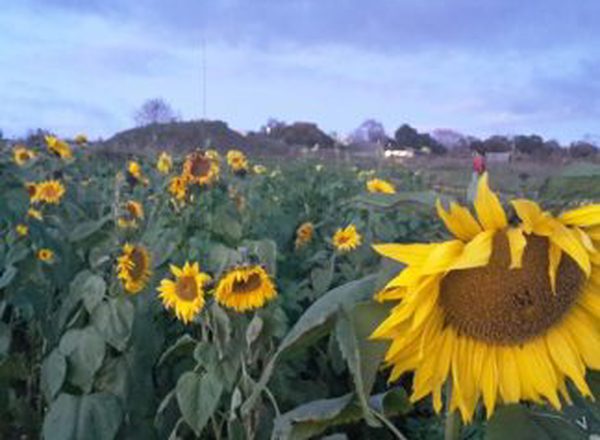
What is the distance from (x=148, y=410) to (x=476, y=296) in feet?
6.45

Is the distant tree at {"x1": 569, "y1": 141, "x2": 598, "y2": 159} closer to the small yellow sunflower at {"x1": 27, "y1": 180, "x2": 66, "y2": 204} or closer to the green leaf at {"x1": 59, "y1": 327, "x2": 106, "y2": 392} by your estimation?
the green leaf at {"x1": 59, "y1": 327, "x2": 106, "y2": 392}

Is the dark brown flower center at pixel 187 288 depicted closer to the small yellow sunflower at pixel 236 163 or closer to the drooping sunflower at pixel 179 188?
the drooping sunflower at pixel 179 188

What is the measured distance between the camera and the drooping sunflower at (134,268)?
8.48ft

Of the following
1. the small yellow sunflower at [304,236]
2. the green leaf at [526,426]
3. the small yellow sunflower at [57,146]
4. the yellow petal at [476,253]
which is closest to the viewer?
the yellow petal at [476,253]

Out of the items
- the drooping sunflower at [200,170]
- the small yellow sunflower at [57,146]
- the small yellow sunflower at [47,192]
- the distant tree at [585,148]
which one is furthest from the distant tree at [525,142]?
the small yellow sunflower at [57,146]

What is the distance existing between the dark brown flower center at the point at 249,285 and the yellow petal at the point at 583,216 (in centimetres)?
130

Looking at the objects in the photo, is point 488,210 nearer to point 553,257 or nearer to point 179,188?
point 553,257

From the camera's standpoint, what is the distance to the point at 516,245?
0.85 meters

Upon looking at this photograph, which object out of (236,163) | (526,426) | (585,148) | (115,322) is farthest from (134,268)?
(236,163)

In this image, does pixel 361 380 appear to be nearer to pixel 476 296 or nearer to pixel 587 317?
pixel 476 296

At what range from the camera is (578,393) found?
1055 millimetres

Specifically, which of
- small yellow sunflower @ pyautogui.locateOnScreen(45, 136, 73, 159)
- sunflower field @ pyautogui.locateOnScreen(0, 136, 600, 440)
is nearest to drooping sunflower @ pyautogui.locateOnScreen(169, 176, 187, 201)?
Answer: sunflower field @ pyautogui.locateOnScreen(0, 136, 600, 440)

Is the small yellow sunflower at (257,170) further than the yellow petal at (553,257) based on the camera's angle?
Yes

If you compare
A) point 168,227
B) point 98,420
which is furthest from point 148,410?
point 168,227
